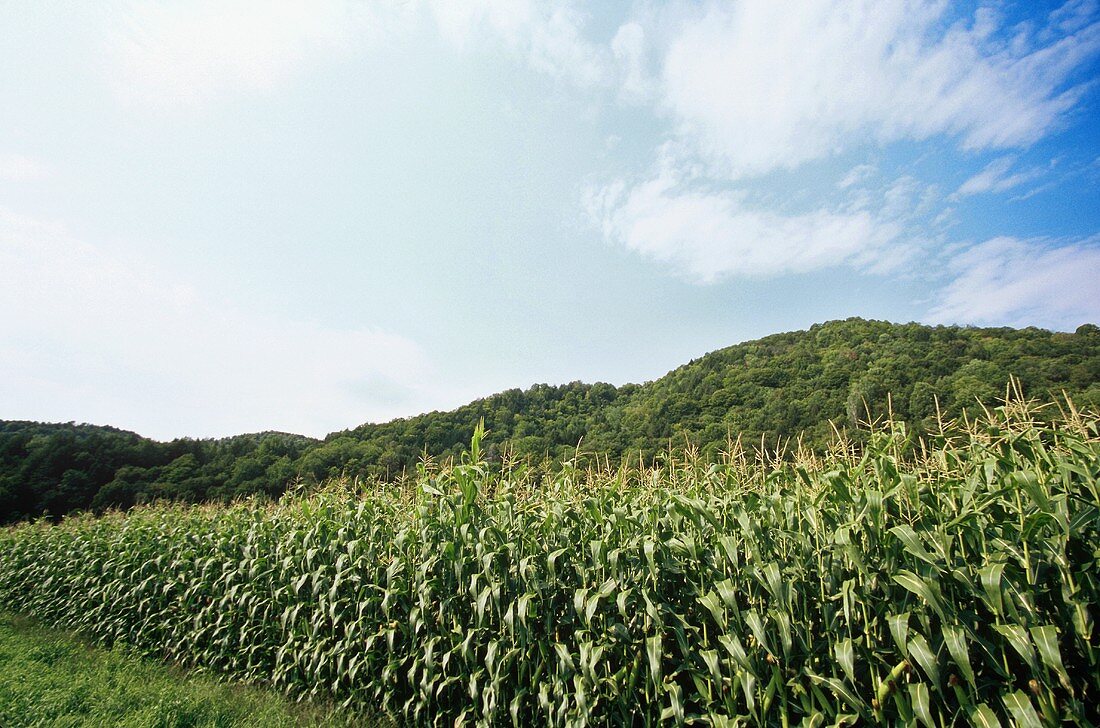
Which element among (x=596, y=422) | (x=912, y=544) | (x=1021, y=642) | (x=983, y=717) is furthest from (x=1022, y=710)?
(x=596, y=422)

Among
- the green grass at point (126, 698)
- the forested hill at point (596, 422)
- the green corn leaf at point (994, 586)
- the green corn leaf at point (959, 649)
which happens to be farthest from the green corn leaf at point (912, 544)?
the forested hill at point (596, 422)

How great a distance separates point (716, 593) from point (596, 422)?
28720 millimetres

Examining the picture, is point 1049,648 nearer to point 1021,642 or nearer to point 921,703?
point 1021,642

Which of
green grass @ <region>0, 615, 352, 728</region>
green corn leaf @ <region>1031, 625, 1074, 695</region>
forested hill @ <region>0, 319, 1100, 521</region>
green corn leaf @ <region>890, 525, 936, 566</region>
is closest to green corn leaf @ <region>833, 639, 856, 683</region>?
green corn leaf @ <region>890, 525, 936, 566</region>

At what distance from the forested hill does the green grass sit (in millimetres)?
10984

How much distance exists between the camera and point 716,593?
3.26 metres

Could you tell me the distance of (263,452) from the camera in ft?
90.8

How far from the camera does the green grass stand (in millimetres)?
4285

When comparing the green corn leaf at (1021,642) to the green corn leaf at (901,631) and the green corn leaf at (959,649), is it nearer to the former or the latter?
the green corn leaf at (959,649)

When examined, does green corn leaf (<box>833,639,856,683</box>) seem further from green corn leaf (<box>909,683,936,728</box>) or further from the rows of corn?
green corn leaf (<box>909,683,936,728</box>)

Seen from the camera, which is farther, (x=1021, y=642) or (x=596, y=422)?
(x=596, y=422)

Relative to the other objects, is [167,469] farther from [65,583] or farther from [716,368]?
[716,368]

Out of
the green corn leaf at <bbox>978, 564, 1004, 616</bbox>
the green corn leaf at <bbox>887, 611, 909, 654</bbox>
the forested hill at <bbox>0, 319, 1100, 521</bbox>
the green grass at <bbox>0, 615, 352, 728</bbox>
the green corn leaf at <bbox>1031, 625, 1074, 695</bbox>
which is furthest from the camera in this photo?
the forested hill at <bbox>0, 319, 1100, 521</bbox>

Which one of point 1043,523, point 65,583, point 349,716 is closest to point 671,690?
point 1043,523
